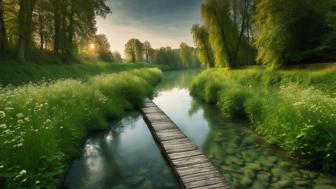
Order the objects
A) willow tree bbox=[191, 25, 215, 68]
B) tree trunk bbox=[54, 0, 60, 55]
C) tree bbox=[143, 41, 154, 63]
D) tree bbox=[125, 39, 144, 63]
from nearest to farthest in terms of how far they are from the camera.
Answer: tree trunk bbox=[54, 0, 60, 55]
willow tree bbox=[191, 25, 215, 68]
tree bbox=[125, 39, 144, 63]
tree bbox=[143, 41, 154, 63]

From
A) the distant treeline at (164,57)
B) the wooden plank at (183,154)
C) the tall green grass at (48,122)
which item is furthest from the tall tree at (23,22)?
the distant treeline at (164,57)

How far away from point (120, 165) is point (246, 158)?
3.97m

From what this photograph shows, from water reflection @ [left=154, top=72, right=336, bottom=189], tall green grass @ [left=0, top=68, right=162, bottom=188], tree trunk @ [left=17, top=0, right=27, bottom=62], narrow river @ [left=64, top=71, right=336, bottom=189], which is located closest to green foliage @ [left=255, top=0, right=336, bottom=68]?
water reflection @ [left=154, top=72, right=336, bottom=189]

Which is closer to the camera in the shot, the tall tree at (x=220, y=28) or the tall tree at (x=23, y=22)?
A: the tall tree at (x=23, y=22)

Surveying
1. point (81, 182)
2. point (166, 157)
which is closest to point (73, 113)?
point (81, 182)

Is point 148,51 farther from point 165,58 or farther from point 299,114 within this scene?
point 299,114

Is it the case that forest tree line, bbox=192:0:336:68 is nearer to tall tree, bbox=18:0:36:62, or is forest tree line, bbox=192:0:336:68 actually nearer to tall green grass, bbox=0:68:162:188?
tall green grass, bbox=0:68:162:188

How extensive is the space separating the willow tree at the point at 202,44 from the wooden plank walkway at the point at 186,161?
30387 mm

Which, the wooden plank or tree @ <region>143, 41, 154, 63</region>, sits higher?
tree @ <region>143, 41, 154, 63</region>

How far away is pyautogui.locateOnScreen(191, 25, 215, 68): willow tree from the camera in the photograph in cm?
3853

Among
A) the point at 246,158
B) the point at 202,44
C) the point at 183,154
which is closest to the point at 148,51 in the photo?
the point at 202,44

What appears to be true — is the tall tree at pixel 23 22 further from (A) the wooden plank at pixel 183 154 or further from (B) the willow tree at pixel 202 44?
(B) the willow tree at pixel 202 44

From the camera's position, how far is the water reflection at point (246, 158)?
543 cm

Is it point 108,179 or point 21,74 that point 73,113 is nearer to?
point 108,179
